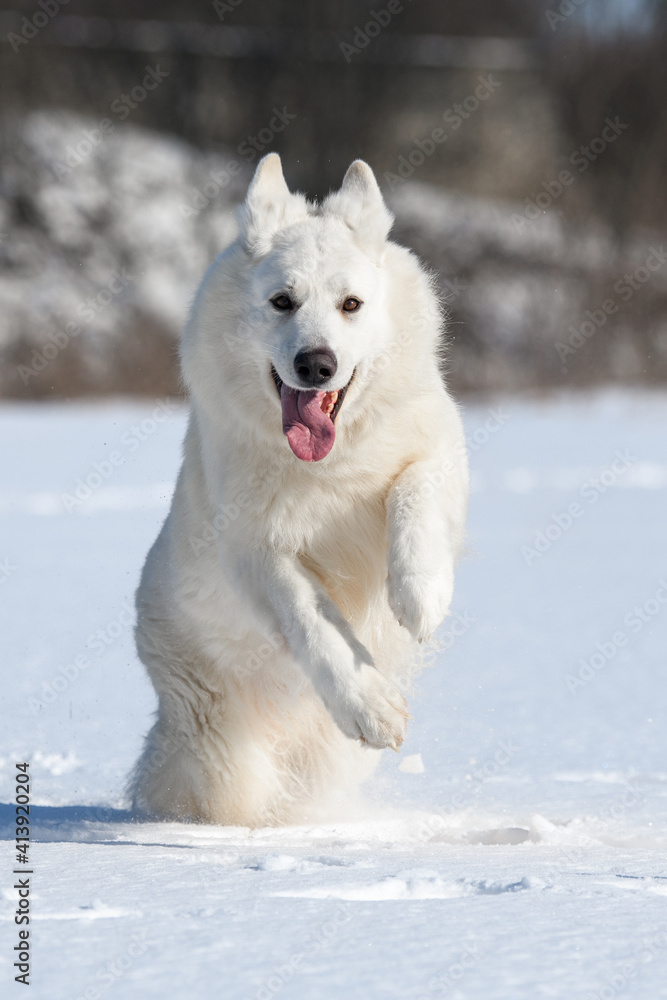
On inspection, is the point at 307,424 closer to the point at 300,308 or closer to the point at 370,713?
the point at 300,308

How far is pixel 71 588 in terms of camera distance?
6668mm

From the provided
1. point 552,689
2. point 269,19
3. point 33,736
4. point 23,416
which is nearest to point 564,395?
point 23,416

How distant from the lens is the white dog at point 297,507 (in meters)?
3.21

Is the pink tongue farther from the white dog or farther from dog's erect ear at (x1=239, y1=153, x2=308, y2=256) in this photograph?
dog's erect ear at (x1=239, y1=153, x2=308, y2=256)

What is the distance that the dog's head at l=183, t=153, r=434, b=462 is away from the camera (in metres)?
3.32

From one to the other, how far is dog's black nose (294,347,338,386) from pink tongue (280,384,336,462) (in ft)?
0.29

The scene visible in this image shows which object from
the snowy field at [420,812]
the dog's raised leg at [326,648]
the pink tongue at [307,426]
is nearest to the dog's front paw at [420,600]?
the dog's raised leg at [326,648]

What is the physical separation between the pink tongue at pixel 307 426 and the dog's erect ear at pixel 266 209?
20.0 inches

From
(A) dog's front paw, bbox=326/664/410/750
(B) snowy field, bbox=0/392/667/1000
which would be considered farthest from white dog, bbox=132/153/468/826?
(B) snowy field, bbox=0/392/667/1000

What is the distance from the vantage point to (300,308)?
3381 mm

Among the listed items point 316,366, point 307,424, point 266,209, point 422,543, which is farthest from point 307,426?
point 266,209

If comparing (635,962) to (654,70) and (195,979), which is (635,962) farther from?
(654,70)

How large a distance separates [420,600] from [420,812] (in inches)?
41.9

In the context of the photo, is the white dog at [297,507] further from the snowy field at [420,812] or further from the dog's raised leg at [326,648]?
the snowy field at [420,812]
